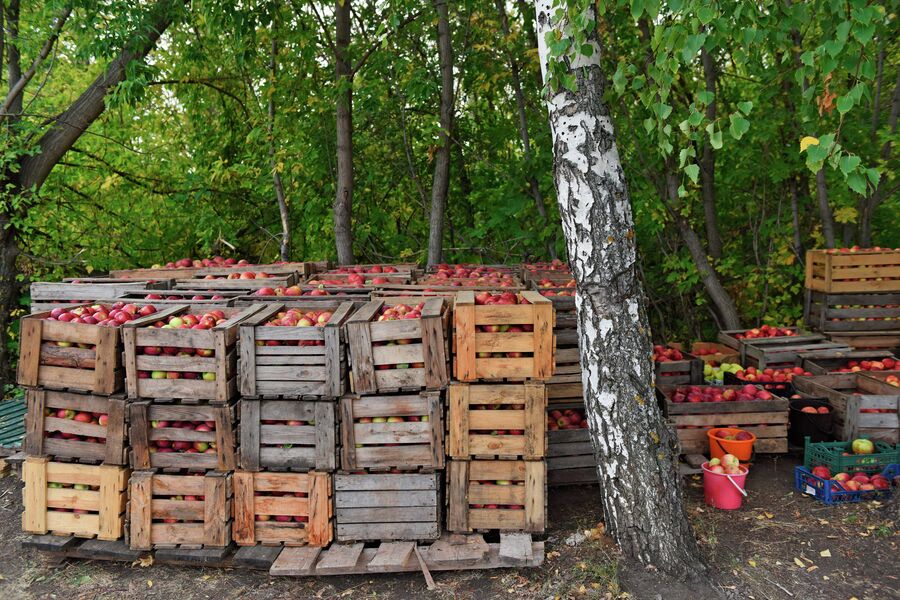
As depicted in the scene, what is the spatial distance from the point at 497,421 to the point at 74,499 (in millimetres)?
2953

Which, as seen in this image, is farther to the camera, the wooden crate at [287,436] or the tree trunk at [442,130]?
the tree trunk at [442,130]

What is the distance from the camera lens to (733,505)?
5.04m

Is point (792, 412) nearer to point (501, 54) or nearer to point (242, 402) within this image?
point (242, 402)

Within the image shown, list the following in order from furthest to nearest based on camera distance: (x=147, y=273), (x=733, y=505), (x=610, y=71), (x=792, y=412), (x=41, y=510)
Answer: (x=610, y=71) < (x=147, y=273) < (x=792, y=412) < (x=733, y=505) < (x=41, y=510)

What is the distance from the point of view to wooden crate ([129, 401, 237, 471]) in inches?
169

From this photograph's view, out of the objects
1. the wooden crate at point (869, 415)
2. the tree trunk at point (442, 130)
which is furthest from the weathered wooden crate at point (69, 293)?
the wooden crate at point (869, 415)

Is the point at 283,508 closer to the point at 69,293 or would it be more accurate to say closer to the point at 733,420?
the point at 69,293

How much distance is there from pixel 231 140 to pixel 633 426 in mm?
9226

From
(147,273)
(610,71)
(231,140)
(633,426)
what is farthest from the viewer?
(231,140)

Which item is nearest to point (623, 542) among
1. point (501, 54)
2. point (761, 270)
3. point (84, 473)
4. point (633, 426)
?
point (633, 426)

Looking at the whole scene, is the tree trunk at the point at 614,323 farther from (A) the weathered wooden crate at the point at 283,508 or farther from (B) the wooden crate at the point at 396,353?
A: (A) the weathered wooden crate at the point at 283,508

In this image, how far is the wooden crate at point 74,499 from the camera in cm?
435

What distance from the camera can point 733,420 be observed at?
5812 mm

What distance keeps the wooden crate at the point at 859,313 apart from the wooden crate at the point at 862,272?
10 centimetres
